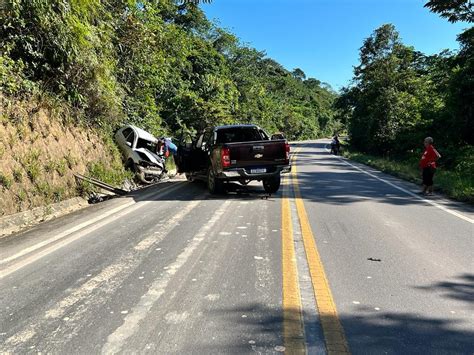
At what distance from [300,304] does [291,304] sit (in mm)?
83

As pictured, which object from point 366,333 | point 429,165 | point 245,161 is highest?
point 245,161

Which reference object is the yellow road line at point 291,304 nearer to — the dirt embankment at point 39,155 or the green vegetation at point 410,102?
the dirt embankment at point 39,155

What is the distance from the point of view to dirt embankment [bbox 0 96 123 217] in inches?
319

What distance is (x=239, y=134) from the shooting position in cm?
1238

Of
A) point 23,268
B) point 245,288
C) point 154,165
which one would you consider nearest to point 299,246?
point 245,288

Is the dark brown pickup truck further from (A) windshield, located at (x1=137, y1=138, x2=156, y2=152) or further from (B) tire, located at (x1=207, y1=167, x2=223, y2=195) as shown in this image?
(A) windshield, located at (x1=137, y1=138, x2=156, y2=152)

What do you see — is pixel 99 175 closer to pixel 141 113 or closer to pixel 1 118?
pixel 1 118

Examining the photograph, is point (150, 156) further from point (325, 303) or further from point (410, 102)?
point (410, 102)

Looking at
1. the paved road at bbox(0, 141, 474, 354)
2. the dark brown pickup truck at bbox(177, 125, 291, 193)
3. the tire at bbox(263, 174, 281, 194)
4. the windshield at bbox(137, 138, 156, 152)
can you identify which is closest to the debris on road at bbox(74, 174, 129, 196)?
the dark brown pickup truck at bbox(177, 125, 291, 193)

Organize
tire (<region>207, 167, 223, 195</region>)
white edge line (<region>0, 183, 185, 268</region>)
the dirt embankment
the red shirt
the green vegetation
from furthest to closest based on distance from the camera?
the green vegetation
the red shirt
tire (<region>207, 167, 223, 195</region>)
the dirt embankment
white edge line (<region>0, 183, 185, 268</region>)

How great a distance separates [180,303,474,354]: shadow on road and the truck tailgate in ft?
21.6

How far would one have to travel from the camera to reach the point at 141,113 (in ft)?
64.4

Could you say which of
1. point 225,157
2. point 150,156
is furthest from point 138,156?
point 225,157

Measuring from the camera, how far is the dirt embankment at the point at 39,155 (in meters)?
8.10
